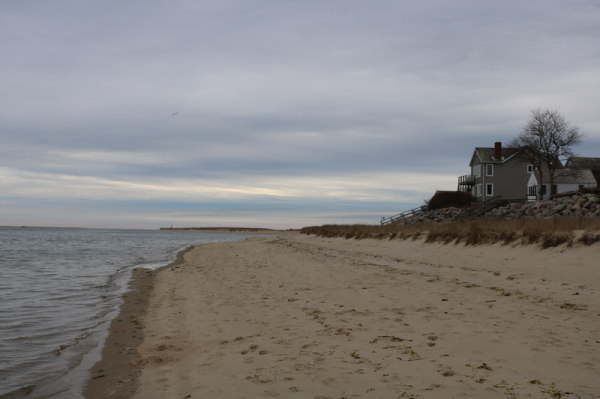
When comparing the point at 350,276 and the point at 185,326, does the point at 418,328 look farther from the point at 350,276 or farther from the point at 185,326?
the point at 350,276

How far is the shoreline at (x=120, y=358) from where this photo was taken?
201 inches

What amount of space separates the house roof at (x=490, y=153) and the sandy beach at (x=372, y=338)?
4918 cm

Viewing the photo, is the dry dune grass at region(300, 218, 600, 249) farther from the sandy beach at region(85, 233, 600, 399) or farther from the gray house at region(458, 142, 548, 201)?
the gray house at region(458, 142, 548, 201)

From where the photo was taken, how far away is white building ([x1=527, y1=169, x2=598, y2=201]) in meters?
53.2

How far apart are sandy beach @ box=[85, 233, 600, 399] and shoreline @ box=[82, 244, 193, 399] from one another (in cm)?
3

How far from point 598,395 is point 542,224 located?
48.6 feet

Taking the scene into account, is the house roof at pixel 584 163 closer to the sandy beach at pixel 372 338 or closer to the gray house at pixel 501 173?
the gray house at pixel 501 173

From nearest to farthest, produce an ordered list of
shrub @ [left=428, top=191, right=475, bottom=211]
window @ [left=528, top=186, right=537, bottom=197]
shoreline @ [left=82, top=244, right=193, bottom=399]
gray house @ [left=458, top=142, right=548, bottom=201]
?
shoreline @ [left=82, top=244, right=193, bottom=399], shrub @ [left=428, top=191, right=475, bottom=211], window @ [left=528, top=186, right=537, bottom=197], gray house @ [left=458, top=142, right=548, bottom=201]

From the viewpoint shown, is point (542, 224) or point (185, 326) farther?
point (542, 224)

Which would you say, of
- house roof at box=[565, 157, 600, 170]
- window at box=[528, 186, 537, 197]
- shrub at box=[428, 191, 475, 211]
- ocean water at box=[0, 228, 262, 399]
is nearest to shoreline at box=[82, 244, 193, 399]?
ocean water at box=[0, 228, 262, 399]

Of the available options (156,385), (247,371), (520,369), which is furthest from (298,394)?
(520,369)

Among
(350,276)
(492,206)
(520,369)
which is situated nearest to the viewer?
(520,369)

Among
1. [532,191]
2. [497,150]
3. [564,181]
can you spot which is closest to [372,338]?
[564,181]

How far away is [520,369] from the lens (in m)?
4.68
